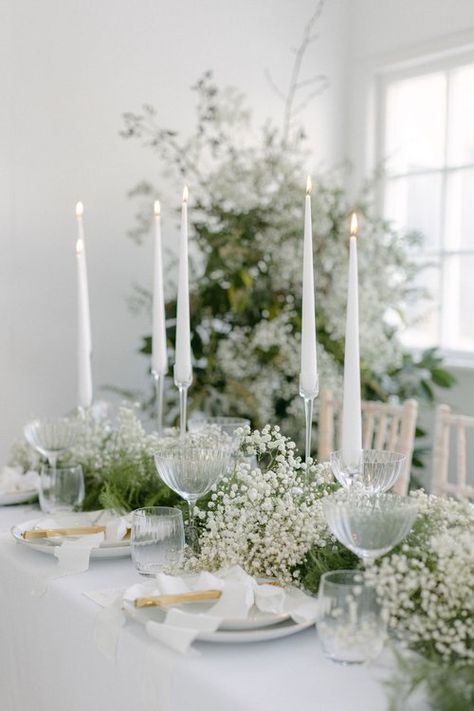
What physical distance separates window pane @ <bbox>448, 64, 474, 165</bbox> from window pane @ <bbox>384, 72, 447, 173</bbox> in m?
0.05

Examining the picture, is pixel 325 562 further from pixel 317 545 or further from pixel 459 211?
pixel 459 211

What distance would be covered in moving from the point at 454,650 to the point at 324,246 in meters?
2.04

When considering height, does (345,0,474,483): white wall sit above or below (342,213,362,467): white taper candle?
above

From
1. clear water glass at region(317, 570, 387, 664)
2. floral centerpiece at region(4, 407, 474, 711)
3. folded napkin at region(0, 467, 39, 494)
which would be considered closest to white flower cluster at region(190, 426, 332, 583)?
floral centerpiece at region(4, 407, 474, 711)

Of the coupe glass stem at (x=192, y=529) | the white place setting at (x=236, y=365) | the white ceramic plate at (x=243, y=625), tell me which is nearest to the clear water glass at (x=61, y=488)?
the white place setting at (x=236, y=365)

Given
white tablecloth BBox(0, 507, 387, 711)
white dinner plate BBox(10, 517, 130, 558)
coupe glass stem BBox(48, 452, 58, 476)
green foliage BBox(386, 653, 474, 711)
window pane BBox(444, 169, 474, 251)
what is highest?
window pane BBox(444, 169, 474, 251)

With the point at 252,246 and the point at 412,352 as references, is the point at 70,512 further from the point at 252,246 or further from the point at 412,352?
the point at 412,352

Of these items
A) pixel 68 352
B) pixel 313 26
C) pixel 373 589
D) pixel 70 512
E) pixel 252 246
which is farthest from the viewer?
pixel 313 26

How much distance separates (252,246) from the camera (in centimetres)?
286

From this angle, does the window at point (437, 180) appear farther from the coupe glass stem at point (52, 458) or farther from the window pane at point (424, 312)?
the coupe glass stem at point (52, 458)

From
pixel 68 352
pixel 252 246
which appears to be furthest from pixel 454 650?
pixel 68 352

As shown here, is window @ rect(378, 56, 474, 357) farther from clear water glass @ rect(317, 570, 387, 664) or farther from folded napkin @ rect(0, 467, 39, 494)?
clear water glass @ rect(317, 570, 387, 664)

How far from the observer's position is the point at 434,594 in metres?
1.04

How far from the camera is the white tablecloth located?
38.0 inches
